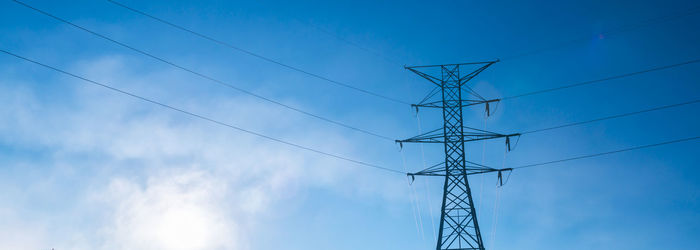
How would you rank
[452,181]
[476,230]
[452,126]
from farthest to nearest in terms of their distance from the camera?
[452,126], [452,181], [476,230]

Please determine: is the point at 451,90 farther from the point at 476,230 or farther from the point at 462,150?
the point at 476,230

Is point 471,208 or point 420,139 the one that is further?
point 420,139

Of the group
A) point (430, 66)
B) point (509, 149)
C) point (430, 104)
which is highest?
point (430, 66)

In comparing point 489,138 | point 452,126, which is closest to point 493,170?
point 489,138

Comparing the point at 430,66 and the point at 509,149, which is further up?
the point at 430,66

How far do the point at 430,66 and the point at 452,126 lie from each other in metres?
4.14

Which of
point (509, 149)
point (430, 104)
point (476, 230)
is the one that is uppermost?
point (430, 104)

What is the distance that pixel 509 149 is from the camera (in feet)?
91.0

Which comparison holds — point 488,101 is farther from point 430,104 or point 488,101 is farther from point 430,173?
point 430,173

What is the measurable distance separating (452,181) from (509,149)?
3826mm

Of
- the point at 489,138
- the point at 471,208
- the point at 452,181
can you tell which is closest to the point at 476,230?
the point at 471,208

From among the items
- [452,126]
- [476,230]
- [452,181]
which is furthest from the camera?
[452,126]

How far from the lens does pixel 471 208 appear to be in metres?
25.7

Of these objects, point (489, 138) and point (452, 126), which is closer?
point (489, 138)
